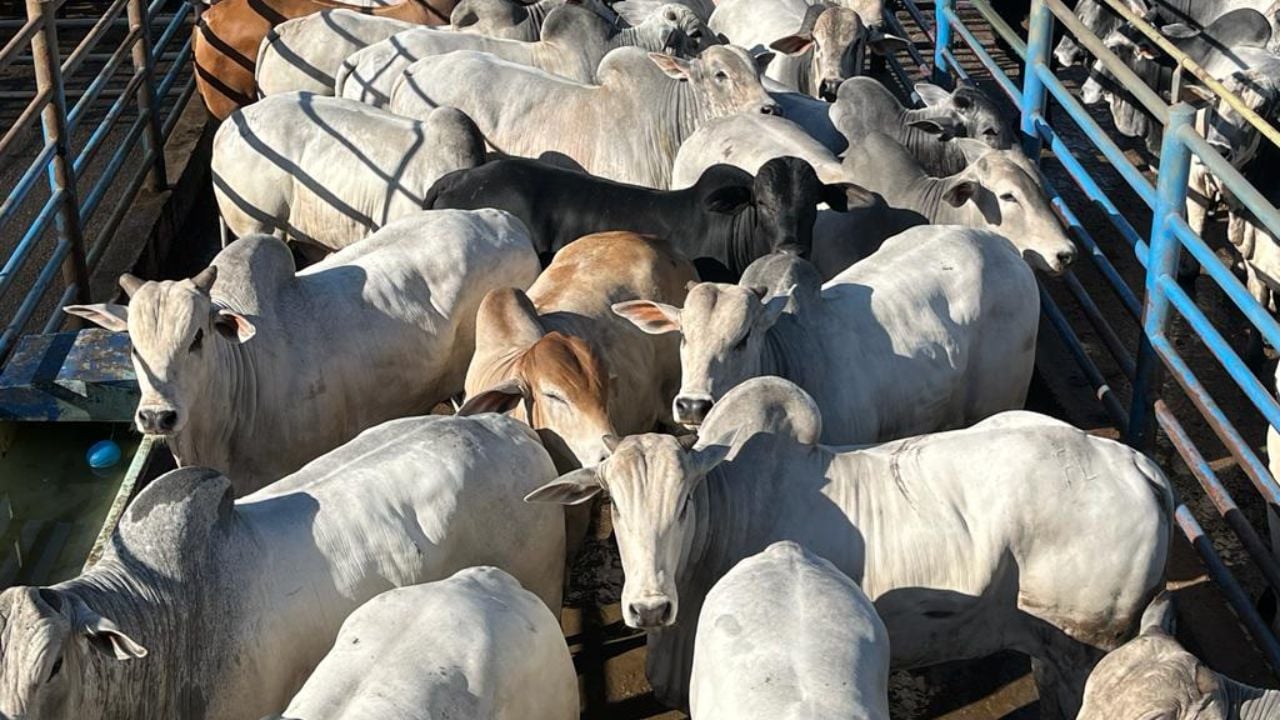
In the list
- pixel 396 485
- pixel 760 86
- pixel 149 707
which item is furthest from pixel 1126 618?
pixel 760 86

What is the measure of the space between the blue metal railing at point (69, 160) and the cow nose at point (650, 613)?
335 cm

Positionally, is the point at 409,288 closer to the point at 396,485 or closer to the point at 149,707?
the point at 396,485

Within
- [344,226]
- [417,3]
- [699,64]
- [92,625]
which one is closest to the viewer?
[92,625]

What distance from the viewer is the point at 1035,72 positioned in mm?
7660

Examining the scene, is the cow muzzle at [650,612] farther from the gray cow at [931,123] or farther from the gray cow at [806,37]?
the gray cow at [806,37]

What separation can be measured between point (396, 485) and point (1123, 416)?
2.87 meters

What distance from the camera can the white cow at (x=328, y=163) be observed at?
25.1 ft

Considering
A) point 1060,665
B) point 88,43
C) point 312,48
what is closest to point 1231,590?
point 1060,665

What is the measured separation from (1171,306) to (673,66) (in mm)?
3017

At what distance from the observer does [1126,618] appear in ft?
16.4

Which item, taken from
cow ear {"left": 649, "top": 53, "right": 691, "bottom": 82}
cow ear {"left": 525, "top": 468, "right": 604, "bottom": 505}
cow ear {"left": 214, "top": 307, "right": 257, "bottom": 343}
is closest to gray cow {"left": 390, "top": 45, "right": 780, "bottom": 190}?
cow ear {"left": 649, "top": 53, "right": 691, "bottom": 82}

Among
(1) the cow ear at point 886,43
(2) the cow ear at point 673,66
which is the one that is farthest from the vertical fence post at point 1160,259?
(1) the cow ear at point 886,43

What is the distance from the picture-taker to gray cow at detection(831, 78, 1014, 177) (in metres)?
7.96

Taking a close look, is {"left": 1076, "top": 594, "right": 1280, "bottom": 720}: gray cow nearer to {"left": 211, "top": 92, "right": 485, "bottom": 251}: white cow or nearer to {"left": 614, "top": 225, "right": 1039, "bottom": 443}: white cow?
{"left": 614, "top": 225, "right": 1039, "bottom": 443}: white cow
